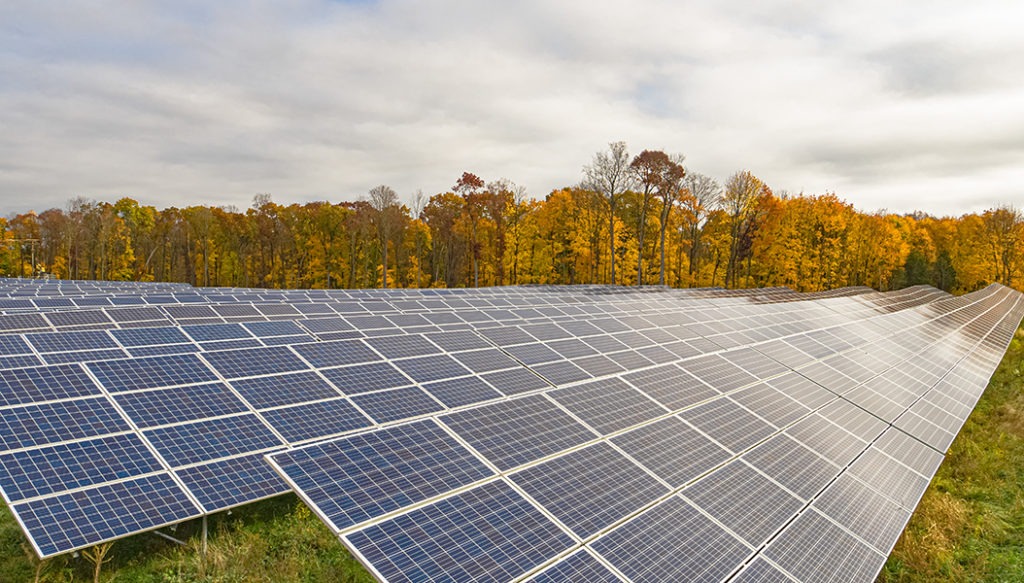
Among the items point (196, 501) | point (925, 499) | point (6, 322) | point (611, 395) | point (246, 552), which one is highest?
point (6, 322)

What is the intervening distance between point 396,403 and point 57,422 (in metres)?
5.39

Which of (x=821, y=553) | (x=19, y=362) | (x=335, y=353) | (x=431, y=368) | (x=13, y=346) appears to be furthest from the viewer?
(x=335, y=353)

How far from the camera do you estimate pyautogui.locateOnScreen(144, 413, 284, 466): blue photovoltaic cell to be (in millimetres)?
9109

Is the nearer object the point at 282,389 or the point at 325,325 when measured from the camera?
the point at 282,389

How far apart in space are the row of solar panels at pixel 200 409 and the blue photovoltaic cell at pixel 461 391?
0.05 metres

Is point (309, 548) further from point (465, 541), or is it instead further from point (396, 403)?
point (465, 541)

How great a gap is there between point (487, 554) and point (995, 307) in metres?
58.3

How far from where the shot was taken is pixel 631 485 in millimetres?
8344

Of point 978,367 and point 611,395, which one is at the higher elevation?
point 611,395

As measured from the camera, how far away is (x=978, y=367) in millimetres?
24312

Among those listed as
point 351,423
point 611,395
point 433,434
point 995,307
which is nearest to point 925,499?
point 611,395

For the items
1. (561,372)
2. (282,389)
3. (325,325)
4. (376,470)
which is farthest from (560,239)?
(376,470)

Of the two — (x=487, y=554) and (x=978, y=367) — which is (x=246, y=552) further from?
(x=978, y=367)

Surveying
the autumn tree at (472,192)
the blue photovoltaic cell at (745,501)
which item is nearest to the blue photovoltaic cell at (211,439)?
the blue photovoltaic cell at (745,501)
